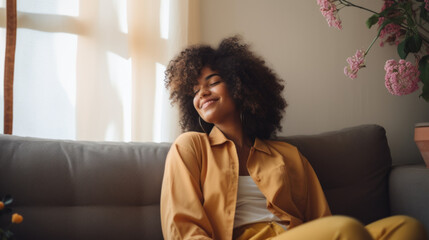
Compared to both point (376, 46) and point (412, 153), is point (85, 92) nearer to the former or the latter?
point (376, 46)

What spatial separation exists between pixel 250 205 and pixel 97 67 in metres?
0.91

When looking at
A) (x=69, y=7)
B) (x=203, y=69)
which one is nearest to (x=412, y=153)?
(x=203, y=69)

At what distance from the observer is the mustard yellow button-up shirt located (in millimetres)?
1206

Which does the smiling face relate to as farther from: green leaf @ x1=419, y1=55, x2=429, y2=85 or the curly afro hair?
green leaf @ x1=419, y1=55, x2=429, y2=85

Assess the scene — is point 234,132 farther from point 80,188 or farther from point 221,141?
point 80,188

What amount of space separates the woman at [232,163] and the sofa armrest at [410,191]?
0.43 meters

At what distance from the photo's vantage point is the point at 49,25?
167 centimetres

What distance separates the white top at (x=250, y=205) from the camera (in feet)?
4.28

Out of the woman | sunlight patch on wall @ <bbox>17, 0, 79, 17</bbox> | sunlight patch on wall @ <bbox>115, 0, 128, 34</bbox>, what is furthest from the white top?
sunlight patch on wall @ <bbox>17, 0, 79, 17</bbox>

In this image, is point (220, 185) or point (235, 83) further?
point (235, 83)

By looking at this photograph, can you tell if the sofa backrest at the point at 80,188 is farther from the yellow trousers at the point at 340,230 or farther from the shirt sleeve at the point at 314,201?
the shirt sleeve at the point at 314,201

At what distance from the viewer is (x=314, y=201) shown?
147 cm

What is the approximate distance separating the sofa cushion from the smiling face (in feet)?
1.17

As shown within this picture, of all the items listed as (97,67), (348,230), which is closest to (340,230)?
(348,230)
